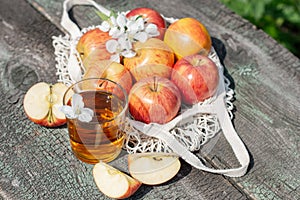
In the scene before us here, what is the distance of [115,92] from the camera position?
1353 millimetres

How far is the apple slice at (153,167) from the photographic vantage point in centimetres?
129

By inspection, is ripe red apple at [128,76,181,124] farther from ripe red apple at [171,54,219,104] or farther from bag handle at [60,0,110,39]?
bag handle at [60,0,110,39]

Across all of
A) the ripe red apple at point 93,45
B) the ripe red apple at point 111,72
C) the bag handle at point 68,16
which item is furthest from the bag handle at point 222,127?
the bag handle at point 68,16

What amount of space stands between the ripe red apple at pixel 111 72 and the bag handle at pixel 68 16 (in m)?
0.24

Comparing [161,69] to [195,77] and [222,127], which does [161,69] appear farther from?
[222,127]

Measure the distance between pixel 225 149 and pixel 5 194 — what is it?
22.8 inches

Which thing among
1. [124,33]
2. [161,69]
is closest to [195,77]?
[161,69]

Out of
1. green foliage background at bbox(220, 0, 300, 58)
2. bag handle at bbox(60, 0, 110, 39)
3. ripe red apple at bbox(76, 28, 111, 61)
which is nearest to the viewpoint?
ripe red apple at bbox(76, 28, 111, 61)

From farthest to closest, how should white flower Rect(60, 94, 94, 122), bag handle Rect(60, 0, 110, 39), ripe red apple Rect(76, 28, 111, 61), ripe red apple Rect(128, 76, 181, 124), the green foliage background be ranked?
the green foliage background → bag handle Rect(60, 0, 110, 39) → ripe red apple Rect(76, 28, 111, 61) → ripe red apple Rect(128, 76, 181, 124) → white flower Rect(60, 94, 94, 122)

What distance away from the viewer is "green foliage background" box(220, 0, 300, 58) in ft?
7.64

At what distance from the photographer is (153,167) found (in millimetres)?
1311

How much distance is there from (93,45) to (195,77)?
309 millimetres

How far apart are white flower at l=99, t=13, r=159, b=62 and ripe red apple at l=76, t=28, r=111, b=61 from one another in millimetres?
34

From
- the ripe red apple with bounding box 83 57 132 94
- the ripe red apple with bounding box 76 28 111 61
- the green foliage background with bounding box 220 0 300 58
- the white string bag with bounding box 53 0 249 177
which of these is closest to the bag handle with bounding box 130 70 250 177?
the white string bag with bounding box 53 0 249 177
